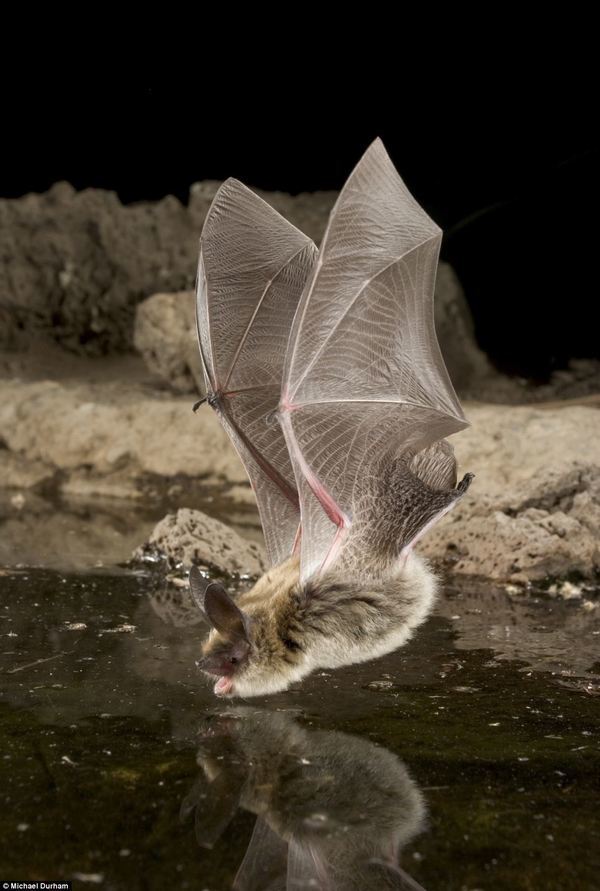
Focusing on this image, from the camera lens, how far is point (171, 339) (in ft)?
25.3

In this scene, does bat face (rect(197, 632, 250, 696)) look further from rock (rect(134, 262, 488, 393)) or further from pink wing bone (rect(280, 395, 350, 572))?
rock (rect(134, 262, 488, 393))

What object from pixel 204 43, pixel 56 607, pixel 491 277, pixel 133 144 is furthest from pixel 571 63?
pixel 56 607

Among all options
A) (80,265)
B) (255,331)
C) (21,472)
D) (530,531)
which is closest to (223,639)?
(255,331)

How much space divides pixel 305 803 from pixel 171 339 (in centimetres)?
610

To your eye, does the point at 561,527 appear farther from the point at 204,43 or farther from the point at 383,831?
the point at 204,43

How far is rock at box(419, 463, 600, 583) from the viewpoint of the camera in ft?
13.2

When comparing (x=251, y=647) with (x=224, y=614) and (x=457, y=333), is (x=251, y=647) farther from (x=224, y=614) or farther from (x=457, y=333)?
(x=457, y=333)

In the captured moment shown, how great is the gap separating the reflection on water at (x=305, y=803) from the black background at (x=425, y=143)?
6179 mm

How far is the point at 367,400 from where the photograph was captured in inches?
110

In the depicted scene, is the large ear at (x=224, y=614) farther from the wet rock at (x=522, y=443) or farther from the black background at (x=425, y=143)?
the black background at (x=425, y=143)

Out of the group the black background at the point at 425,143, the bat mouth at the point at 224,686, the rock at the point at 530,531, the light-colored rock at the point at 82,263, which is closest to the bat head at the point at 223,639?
the bat mouth at the point at 224,686

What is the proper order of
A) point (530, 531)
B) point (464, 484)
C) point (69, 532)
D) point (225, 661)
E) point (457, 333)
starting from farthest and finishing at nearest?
point (457, 333), point (69, 532), point (530, 531), point (464, 484), point (225, 661)

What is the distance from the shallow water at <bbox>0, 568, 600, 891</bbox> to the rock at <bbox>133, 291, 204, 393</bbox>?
4606mm

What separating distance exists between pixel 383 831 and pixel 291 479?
1500mm
